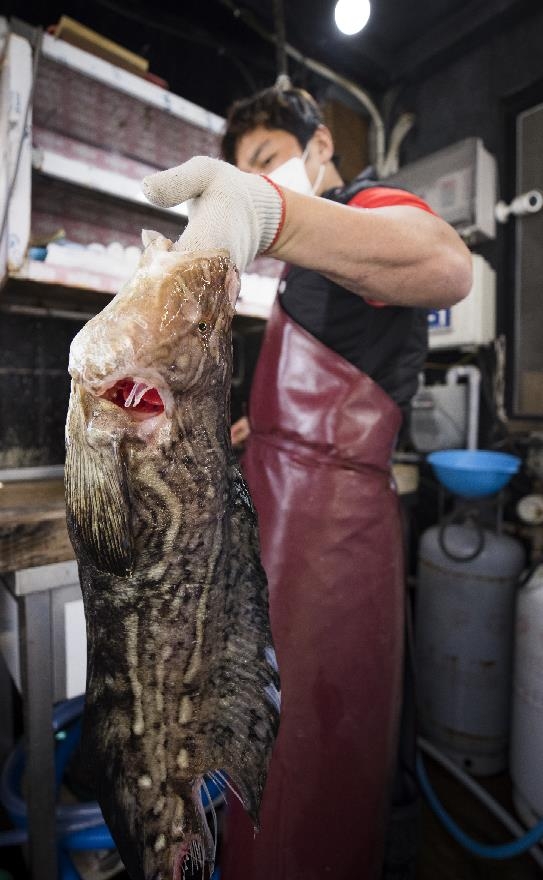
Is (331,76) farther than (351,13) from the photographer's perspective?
Yes

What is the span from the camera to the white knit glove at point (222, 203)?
78 centimetres

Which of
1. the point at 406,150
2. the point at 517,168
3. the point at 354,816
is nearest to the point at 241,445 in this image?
the point at 354,816

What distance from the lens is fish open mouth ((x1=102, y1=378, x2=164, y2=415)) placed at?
67 cm

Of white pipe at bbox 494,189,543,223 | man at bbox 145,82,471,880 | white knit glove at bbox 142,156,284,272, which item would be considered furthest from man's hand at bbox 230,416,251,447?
white pipe at bbox 494,189,543,223

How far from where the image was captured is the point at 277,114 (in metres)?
1.74

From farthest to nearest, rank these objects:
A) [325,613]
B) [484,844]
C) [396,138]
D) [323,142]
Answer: [396,138]
[484,844]
[323,142]
[325,613]

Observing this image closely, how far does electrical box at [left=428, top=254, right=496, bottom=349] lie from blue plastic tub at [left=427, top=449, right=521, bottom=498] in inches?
34.7

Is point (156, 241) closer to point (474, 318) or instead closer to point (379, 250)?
point (379, 250)

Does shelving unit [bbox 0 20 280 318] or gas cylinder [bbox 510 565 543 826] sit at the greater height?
shelving unit [bbox 0 20 280 318]

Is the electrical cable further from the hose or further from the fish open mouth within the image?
the hose

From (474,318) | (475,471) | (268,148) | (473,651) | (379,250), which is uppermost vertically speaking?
(268,148)

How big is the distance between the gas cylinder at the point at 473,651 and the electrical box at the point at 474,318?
4.37 ft

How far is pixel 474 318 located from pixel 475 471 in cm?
122

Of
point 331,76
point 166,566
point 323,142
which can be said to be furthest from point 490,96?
point 166,566
